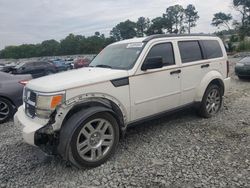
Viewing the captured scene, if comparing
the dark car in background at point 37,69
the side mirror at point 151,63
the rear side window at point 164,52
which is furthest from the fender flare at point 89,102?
the dark car in background at point 37,69

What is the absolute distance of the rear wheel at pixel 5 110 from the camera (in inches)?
259

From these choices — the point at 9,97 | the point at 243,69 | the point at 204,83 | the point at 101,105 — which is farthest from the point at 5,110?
the point at 243,69

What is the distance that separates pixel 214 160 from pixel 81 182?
1.90 metres

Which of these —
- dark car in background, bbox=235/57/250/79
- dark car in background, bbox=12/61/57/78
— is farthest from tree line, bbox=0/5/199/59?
dark car in background, bbox=235/57/250/79

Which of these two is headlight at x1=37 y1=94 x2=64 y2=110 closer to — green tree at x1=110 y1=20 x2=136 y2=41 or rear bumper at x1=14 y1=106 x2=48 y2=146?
rear bumper at x1=14 y1=106 x2=48 y2=146

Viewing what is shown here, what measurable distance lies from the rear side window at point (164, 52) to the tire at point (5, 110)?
3.79 meters

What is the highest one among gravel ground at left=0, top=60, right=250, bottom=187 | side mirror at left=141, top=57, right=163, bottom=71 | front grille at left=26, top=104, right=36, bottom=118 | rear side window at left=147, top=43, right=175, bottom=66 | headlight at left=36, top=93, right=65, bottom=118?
rear side window at left=147, top=43, right=175, bottom=66

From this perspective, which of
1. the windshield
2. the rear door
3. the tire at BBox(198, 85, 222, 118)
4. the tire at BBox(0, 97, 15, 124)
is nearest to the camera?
the windshield

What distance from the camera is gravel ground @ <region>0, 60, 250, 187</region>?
3600 millimetres

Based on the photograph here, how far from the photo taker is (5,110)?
6629mm

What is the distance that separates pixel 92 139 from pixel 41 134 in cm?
70

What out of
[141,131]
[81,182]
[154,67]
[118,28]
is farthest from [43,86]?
[118,28]

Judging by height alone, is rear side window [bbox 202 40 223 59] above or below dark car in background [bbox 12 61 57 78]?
above

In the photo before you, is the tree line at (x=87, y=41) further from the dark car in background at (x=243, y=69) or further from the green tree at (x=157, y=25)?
the dark car in background at (x=243, y=69)
